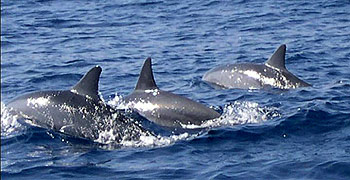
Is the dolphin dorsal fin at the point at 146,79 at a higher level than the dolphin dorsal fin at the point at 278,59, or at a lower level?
higher

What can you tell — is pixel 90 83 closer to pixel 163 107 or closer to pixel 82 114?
pixel 82 114

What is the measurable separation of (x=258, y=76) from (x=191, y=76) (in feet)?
6.67

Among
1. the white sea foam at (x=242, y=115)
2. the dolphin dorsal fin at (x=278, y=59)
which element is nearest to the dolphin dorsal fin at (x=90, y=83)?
the white sea foam at (x=242, y=115)

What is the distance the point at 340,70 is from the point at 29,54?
915 centimetres

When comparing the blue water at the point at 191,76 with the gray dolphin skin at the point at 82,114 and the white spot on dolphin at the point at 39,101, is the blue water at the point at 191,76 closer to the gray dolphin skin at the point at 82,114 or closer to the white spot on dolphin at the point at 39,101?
the gray dolphin skin at the point at 82,114

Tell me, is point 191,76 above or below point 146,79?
below

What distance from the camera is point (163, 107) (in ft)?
49.6

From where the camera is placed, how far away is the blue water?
11.9 m

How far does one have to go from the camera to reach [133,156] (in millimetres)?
12320

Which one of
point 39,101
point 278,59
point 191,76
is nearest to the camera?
point 39,101

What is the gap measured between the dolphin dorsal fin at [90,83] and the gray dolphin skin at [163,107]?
1629 mm

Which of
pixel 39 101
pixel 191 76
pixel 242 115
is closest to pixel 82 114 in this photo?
pixel 39 101

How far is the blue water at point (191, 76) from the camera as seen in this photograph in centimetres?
1186

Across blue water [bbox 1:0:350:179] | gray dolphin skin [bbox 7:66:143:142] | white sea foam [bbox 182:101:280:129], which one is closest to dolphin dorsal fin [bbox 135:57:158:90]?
blue water [bbox 1:0:350:179]
